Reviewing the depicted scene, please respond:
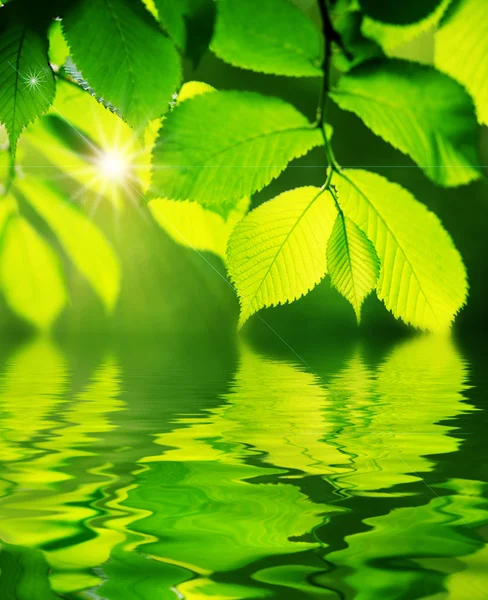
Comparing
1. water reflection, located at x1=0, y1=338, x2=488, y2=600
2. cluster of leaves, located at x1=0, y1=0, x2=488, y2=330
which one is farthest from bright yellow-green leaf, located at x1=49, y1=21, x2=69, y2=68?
water reflection, located at x1=0, y1=338, x2=488, y2=600

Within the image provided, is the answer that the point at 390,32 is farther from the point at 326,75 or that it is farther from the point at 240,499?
the point at 240,499

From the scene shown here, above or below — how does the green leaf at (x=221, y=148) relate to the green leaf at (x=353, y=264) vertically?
above

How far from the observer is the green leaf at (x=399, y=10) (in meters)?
0.17

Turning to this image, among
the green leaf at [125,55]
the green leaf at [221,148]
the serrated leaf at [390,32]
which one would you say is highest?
the serrated leaf at [390,32]

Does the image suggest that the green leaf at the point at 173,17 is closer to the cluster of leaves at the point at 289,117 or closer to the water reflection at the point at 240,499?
the cluster of leaves at the point at 289,117

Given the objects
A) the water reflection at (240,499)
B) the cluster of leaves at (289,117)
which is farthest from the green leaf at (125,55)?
the water reflection at (240,499)

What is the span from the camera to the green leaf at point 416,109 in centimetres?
17

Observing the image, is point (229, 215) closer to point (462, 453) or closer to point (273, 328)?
point (273, 328)

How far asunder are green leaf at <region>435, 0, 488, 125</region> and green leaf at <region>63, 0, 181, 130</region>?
67 millimetres

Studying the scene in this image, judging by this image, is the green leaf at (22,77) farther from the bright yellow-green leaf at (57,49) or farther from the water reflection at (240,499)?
the water reflection at (240,499)

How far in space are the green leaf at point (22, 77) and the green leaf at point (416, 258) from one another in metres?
0.08

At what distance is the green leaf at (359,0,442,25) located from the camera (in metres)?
0.17

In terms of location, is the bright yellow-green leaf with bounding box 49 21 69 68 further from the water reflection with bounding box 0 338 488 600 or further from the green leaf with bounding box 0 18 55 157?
the water reflection with bounding box 0 338 488 600

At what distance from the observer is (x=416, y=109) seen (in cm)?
17
